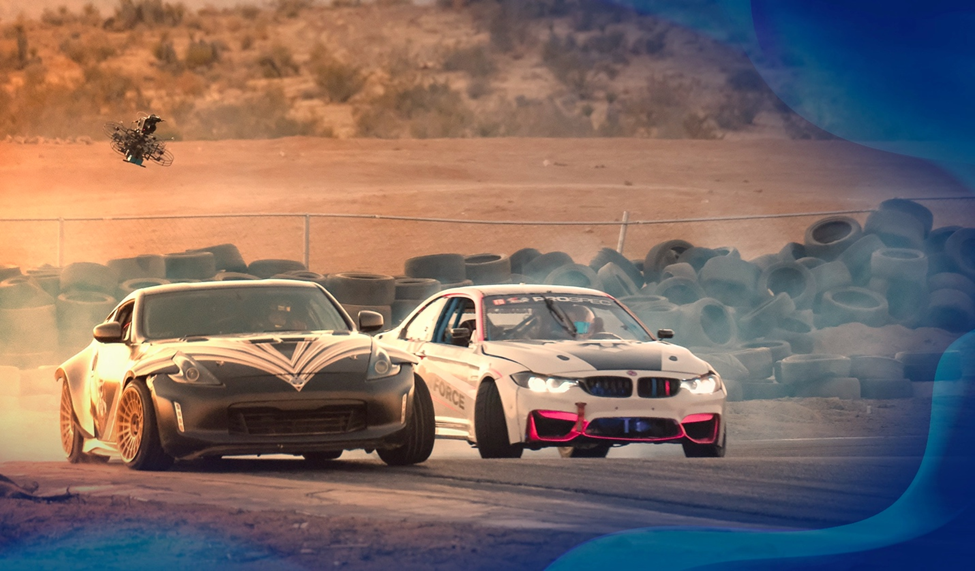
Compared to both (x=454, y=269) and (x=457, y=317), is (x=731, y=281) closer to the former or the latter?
(x=454, y=269)

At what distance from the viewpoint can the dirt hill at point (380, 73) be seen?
56.3 metres

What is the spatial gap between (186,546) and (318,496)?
1.51m

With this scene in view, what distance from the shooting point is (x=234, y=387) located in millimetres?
9289

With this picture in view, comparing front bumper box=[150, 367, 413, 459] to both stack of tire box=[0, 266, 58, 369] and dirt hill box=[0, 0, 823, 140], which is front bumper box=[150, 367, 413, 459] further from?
dirt hill box=[0, 0, 823, 140]

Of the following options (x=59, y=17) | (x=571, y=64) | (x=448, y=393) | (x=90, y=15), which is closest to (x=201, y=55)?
(x=90, y=15)

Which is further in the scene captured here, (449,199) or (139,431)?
(449,199)

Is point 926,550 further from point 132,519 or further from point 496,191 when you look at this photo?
point 496,191

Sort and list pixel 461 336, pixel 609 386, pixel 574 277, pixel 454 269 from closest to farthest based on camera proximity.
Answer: pixel 609 386
pixel 461 336
pixel 574 277
pixel 454 269

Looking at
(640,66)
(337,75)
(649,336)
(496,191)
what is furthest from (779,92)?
(649,336)

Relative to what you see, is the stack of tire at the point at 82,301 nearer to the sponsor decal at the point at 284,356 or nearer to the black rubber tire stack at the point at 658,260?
the black rubber tire stack at the point at 658,260

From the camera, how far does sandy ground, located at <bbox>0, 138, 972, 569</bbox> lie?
1702cm

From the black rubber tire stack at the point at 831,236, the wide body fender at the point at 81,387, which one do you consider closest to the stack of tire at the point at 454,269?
the black rubber tire stack at the point at 831,236

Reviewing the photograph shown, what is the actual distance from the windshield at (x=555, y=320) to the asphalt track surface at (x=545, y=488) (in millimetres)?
1090

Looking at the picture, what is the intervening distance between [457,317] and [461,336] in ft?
2.78
